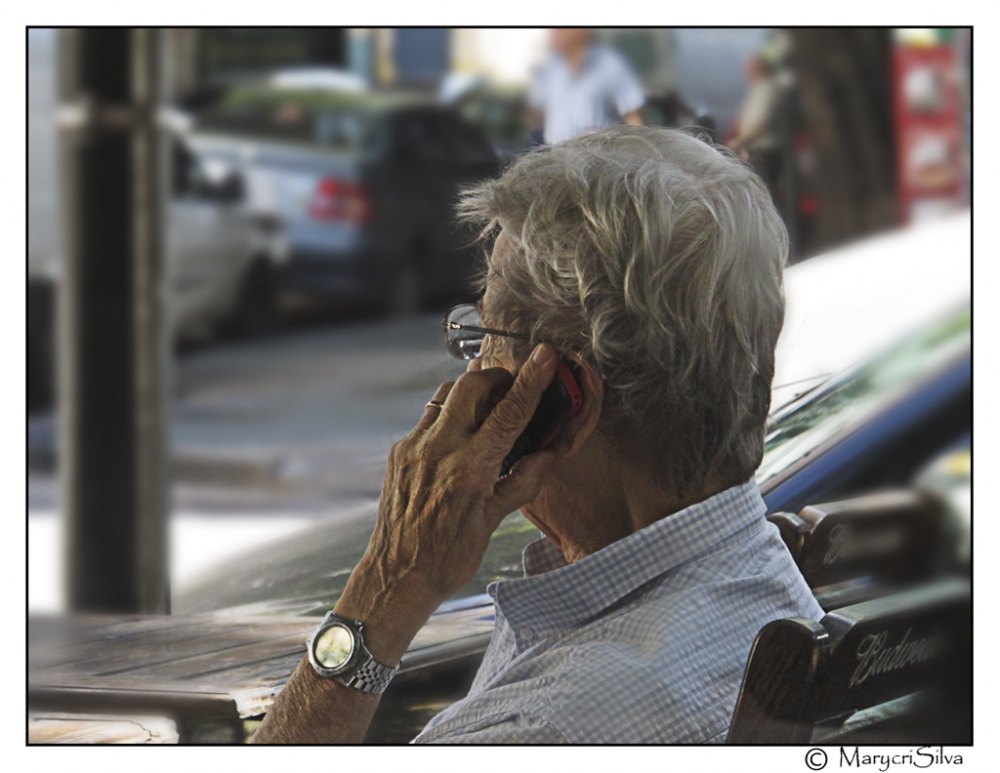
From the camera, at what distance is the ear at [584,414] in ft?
4.50

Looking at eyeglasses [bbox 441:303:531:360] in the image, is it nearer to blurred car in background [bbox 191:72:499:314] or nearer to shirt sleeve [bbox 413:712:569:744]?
blurred car in background [bbox 191:72:499:314]

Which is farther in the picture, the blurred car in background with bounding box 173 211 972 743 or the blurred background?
the blurred background

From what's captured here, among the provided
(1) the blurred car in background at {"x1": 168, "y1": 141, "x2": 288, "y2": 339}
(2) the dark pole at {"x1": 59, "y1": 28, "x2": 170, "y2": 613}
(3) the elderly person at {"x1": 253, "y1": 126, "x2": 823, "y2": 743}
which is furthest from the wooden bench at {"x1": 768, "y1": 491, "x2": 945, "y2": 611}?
(1) the blurred car in background at {"x1": 168, "y1": 141, "x2": 288, "y2": 339}

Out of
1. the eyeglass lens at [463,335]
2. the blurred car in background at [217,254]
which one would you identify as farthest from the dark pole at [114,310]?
the eyeglass lens at [463,335]

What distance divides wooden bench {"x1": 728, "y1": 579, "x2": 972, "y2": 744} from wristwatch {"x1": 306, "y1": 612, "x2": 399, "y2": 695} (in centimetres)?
45

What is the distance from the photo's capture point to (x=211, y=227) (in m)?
3.00

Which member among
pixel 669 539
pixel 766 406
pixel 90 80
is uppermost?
pixel 90 80

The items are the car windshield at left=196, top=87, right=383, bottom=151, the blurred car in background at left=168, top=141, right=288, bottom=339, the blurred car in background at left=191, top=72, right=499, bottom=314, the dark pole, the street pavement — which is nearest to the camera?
the street pavement

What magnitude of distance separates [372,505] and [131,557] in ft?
2.81

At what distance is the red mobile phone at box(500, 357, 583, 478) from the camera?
1366 mm

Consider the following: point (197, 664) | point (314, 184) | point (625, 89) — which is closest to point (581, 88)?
point (625, 89)

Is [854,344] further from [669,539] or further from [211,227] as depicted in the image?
[211,227]

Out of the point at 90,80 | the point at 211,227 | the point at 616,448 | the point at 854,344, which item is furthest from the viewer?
the point at 211,227
